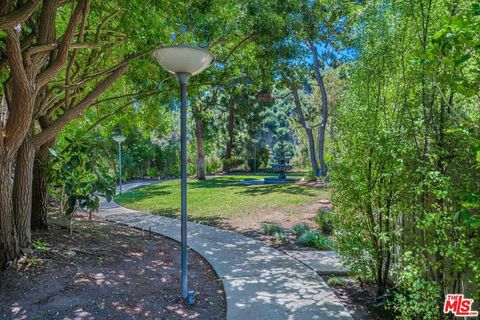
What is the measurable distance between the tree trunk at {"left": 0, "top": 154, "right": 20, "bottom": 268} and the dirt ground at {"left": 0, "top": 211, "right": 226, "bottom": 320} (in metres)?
0.19

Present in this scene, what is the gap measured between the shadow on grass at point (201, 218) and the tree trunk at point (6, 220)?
13.0 ft

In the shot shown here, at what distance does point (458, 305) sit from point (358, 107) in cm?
187

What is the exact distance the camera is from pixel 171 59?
3119 millimetres

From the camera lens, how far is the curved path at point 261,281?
3.08 m

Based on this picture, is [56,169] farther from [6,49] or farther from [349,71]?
[349,71]

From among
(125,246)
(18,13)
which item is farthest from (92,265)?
(18,13)

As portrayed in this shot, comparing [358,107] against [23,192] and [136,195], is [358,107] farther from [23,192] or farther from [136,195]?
[136,195]

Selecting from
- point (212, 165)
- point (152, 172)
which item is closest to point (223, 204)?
point (152, 172)

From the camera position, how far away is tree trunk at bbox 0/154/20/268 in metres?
3.71

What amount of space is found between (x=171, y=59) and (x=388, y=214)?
259cm

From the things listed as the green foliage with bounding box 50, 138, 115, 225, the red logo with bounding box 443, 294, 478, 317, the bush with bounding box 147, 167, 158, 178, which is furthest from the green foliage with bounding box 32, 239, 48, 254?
A: the bush with bounding box 147, 167, 158, 178

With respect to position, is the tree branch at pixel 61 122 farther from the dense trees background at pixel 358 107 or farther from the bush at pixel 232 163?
the bush at pixel 232 163

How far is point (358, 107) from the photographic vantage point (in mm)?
3189

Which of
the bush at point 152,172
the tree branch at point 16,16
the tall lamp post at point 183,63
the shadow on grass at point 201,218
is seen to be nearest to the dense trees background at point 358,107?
the tree branch at point 16,16
